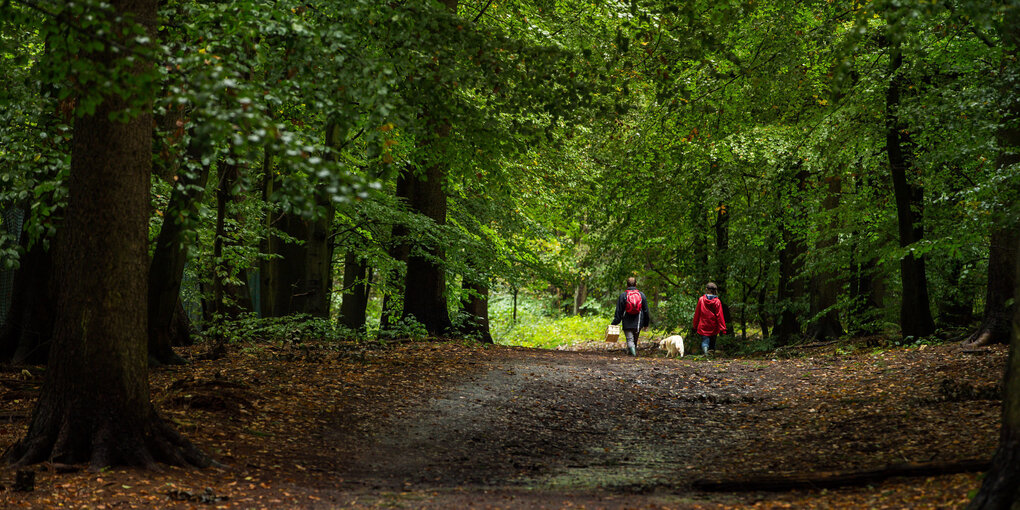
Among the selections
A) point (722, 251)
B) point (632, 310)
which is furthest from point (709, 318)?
point (722, 251)

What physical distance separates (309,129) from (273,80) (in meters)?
5.38

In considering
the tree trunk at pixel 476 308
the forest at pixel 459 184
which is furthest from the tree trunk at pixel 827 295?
the tree trunk at pixel 476 308

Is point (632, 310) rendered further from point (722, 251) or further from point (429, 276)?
point (429, 276)

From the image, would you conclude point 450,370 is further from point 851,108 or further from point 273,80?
point 851,108

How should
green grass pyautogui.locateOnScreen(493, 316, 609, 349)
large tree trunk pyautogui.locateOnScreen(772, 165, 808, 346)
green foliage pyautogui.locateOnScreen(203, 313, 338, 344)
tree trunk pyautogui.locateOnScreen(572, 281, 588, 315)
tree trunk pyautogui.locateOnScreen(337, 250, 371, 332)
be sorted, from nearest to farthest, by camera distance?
1. green foliage pyautogui.locateOnScreen(203, 313, 338, 344)
2. large tree trunk pyautogui.locateOnScreen(772, 165, 808, 346)
3. tree trunk pyautogui.locateOnScreen(337, 250, 371, 332)
4. green grass pyautogui.locateOnScreen(493, 316, 609, 349)
5. tree trunk pyautogui.locateOnScreen(572, 281, 588, 315)

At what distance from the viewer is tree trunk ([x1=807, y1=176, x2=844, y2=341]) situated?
53.8 feet

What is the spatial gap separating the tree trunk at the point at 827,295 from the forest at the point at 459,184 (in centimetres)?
8

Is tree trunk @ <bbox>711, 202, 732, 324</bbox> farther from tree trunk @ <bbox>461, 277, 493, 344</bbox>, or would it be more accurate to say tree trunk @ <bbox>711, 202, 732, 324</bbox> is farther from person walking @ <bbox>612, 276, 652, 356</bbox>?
tree trunk @ <bbox>461, 277, 493, 344</bbox>

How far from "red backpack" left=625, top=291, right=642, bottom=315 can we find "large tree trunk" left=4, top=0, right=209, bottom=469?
40.9ft

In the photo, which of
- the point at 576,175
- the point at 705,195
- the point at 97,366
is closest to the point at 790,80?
the point at 705,195

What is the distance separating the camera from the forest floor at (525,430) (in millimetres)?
5629

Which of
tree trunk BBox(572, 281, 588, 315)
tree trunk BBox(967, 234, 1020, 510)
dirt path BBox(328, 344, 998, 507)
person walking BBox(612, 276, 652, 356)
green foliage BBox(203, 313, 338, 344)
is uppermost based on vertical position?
tree trunk BBox(572, 281, 588, 315)

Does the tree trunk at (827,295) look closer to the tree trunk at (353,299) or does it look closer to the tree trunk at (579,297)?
the tree trunk at (353,299)

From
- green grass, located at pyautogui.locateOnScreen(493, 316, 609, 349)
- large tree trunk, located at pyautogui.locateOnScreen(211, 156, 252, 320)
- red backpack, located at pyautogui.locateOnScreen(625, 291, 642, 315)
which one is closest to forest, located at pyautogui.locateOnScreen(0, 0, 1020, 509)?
large tree trunk, located at pyautogui.locateOnScreen(211, 156, 252, 320)
